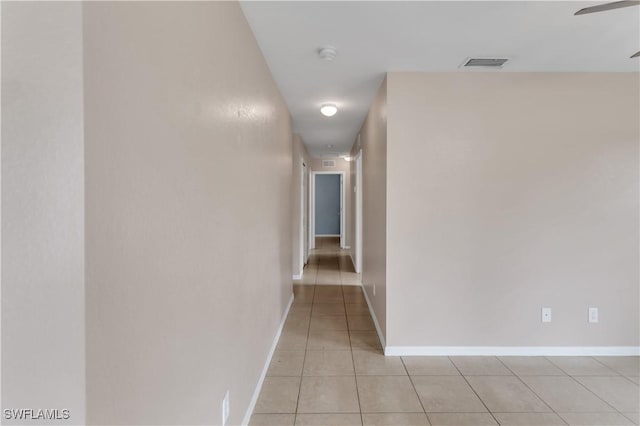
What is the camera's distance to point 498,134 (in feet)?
8.56

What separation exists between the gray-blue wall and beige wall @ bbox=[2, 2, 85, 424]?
10.2 m

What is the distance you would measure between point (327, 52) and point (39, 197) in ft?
6.79

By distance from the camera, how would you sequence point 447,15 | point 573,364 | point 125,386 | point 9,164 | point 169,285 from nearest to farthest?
point 9,164
point 125,386
point 169,285
point 447,15
point 573,364

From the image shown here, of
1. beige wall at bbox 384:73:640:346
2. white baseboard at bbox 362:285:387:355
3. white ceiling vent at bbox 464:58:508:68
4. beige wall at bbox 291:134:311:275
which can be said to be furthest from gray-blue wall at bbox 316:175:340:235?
white ceiling vent at bbox 464:58:508:68

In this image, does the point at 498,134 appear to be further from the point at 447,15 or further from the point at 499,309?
the point at 499,309

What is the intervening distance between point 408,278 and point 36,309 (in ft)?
8.06

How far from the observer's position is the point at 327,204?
35.5 feet

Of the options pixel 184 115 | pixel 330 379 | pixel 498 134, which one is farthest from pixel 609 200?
pixel 184 115

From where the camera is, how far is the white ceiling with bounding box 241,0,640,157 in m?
1.76

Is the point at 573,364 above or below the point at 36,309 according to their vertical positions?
below

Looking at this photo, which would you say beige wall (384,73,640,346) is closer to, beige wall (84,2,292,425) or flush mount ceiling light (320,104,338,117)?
flush mount ceiling light (320,104,338,117)

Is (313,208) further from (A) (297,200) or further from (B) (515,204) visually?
(B) (515,204)

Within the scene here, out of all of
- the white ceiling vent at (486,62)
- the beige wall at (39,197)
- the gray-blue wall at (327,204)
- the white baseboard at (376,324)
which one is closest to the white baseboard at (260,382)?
the white baseboard at (376,324)

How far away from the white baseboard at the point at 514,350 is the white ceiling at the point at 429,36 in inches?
91.5
